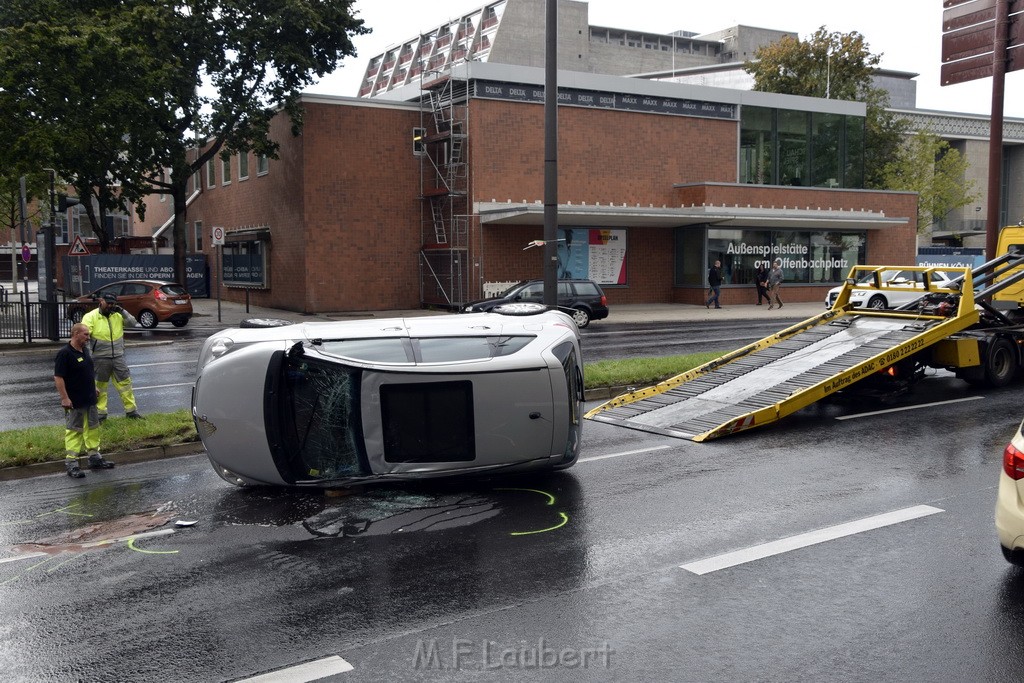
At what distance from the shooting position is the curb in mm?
9398

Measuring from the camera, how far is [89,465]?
975 centimetres

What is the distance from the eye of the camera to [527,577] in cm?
618

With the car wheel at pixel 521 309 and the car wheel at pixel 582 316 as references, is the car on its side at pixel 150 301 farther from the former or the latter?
the car wheel at pixel 521 309

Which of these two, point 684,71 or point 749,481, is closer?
point 749,481

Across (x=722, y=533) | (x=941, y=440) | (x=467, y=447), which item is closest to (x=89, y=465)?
(x=467, y=447)

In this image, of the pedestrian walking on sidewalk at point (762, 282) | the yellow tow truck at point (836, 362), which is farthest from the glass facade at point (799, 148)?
the yellow tow truck at point (836, 362)

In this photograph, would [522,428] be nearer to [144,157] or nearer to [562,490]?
[562,490]

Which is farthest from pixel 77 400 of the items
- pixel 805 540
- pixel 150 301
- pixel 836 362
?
pixel 150 301

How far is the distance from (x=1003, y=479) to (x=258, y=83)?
97.3 feet

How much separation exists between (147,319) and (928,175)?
47.9 metres

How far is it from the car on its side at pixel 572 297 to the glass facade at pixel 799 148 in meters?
14.2

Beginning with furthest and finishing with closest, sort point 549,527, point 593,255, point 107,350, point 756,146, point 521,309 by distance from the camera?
point 756,146 → point 593,255 → point 107,350 → point 521,309 → point 549,527

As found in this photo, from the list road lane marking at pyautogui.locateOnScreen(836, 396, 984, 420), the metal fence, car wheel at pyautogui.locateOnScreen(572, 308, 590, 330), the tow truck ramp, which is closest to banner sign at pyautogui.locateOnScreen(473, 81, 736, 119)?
car wheel at pyautogui.locateOnScreen(572, 308, 590, 330)

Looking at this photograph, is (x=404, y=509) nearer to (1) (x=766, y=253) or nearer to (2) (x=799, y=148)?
(1) (x=766, y=253)
